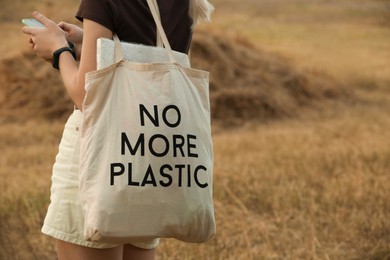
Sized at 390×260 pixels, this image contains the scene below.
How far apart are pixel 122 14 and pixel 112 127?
0.30m

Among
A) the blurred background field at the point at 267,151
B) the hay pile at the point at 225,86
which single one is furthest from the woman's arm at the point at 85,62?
the hay pile at the point at 225,86

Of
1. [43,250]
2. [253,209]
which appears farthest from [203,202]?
[253,209]

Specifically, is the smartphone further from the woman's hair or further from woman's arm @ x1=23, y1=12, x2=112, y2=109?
the woman's hair

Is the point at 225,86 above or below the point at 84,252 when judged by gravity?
below

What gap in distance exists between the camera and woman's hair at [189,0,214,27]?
Result: 8.01ft

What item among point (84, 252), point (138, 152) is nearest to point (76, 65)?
point (138, 152)

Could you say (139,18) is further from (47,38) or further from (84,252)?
(84,252)

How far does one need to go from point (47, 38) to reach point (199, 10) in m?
0.43

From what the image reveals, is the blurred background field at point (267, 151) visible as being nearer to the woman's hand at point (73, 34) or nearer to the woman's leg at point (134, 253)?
the woman's leg at point (134, 253)

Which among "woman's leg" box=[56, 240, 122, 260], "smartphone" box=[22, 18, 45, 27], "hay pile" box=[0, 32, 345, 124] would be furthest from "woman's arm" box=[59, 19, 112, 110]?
"hay pile" box=[0, 32, 345, 124]

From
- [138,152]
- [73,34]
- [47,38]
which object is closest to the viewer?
[138,152]

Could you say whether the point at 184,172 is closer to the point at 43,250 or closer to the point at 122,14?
the point at 122,14

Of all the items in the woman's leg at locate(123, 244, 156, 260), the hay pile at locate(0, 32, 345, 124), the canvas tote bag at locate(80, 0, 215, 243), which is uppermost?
A: the canvas tote bag at locate(80, 0, 215, 243)

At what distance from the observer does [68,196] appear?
238 centimetres
